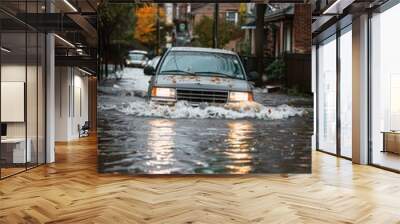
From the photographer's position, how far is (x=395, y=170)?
26.3 ft

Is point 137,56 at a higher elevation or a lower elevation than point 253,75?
higher

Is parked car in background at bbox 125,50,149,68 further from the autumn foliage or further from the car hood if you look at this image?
the car hood

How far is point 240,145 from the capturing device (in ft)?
24.2

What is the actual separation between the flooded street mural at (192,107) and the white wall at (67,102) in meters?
8.98

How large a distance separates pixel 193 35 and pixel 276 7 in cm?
154

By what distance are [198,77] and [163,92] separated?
631 mm

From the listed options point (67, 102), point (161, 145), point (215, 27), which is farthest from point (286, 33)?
point (67, 102)

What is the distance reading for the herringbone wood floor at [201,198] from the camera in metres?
4.68

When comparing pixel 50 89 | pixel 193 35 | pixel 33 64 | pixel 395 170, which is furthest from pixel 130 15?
pixel 395 170

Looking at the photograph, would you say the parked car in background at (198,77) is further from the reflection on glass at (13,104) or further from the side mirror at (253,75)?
the reflection on glass at (13,104)

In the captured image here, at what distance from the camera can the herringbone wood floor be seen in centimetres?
468

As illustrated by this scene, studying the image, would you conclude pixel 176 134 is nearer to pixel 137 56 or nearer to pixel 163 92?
pixel 163 92

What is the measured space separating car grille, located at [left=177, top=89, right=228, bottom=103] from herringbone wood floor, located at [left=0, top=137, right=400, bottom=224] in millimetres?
1306

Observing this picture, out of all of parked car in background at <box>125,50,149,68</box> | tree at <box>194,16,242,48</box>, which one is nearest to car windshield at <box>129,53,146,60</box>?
parked car in background at <box>125,50,149,68</box>
